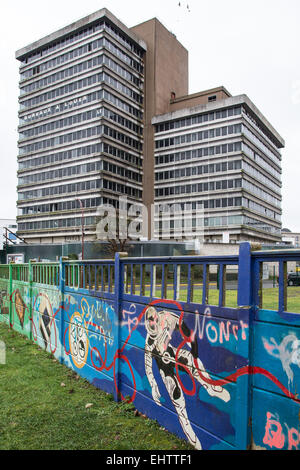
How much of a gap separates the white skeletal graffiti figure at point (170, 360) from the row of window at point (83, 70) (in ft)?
210

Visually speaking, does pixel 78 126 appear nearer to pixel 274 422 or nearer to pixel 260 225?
pixel 260 225

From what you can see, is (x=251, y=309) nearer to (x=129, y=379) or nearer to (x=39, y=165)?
(x=129, y=379)

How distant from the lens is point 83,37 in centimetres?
6269

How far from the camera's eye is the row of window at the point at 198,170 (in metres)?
59.1

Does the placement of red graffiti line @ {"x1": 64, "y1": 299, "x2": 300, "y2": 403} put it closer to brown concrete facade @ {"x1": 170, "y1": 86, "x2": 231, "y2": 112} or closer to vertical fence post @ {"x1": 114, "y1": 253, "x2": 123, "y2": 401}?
vertical fence post @ {"x1": 114, "y1": 253, "x2": 123, "y2": 401}

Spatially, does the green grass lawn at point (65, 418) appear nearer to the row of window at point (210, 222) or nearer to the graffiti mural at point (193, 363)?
the graffiti mural at point (193, 363)

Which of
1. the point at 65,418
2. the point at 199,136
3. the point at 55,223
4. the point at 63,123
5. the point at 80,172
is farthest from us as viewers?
the point at 55,223

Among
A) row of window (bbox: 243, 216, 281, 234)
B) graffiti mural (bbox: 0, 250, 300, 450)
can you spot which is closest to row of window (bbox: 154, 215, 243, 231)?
row of window (bbox: 243, 216, 281, 234)

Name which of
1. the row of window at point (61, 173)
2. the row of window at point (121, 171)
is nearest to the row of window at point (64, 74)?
the row of window at point (61, 173)

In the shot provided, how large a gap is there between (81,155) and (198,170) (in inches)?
821

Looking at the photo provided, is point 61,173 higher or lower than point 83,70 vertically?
Result: lower

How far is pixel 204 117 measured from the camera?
63281 mm

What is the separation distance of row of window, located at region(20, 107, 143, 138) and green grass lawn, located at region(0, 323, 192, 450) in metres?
58.7

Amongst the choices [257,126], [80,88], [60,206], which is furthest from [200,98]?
[60,206]
